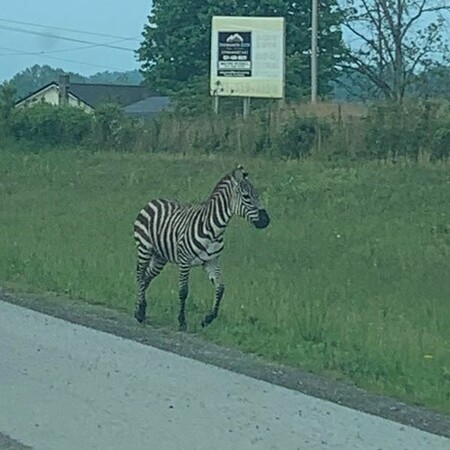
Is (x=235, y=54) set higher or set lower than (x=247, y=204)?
higher

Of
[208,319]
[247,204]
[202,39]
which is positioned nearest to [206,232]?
[247,204]

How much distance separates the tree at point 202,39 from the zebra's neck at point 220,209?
45142 mm

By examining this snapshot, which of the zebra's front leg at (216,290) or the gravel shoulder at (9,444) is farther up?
the zebra's front leg at (216,290)

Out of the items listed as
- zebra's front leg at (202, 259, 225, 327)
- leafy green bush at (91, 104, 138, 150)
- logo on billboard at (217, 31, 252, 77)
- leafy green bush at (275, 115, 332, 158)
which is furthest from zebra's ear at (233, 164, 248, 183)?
logo on billboard at (217, 31, 252, 77)

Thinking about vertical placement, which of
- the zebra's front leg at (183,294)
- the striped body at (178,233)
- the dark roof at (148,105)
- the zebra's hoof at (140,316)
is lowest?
the zebra's hoof at (140,316)

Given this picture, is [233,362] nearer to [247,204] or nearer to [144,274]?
[247,204]

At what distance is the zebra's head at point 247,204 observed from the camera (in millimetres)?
13430

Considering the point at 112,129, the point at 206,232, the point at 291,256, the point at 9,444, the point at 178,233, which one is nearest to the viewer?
the point at 9,444

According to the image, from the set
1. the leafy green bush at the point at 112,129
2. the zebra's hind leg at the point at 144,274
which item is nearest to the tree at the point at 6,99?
the leafy green bush at the point at 112,129

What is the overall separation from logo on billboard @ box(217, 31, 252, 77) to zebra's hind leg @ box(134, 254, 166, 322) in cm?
3209

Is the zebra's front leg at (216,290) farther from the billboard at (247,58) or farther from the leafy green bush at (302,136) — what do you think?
the billboard at (247,58)

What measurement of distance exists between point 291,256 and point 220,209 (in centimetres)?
706

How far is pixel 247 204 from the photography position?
44.1ft

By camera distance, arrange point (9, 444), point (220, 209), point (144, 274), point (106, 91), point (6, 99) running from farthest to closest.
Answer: point (106, 91), point (6, 99), point (144, 274), point (220, 209), point (9, 444)
